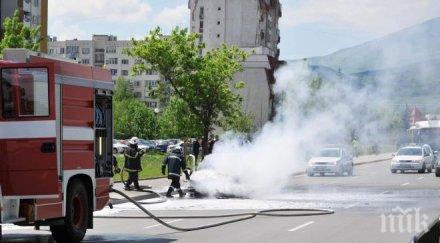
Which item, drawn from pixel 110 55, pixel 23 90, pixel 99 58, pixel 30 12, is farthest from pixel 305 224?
pixel 99 58

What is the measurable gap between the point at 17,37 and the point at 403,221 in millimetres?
32792

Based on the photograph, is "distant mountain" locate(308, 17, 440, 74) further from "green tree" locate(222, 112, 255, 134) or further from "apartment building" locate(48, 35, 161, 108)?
"apartment building" locate(48, 35, 161, 108)

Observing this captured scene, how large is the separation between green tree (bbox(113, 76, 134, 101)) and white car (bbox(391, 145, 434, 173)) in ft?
380

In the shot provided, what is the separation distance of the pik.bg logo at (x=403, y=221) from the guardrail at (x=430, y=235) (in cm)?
546

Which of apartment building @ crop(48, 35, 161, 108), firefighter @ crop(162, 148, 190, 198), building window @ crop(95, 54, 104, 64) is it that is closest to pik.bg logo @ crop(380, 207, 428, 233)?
firefighter @ crop(162, 148, 190, 198)

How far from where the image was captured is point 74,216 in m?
14.5

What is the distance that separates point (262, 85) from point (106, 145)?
5671cm

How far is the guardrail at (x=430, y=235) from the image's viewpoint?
7775 millimetres

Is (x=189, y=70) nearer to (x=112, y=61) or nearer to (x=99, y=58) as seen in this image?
(x=112, y=61)

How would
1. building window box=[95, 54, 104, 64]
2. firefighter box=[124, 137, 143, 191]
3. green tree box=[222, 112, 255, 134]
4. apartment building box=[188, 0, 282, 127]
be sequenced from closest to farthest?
firefighter box=[124, 137, 143, 191] < green tree box=[222, 112, 255, 134] < apartment building box=[188, 0, 282, 127] < building window box=[95, 54, 104, 64]

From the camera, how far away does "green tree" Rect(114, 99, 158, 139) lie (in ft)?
402

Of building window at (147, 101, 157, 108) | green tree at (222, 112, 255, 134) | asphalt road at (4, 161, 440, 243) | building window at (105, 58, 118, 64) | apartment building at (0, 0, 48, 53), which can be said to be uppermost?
building window at (105, 58, 118, 64)

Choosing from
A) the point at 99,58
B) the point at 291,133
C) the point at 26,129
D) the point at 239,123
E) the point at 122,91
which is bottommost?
the point at 291,133

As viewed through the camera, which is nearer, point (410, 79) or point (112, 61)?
point (410, 79)
